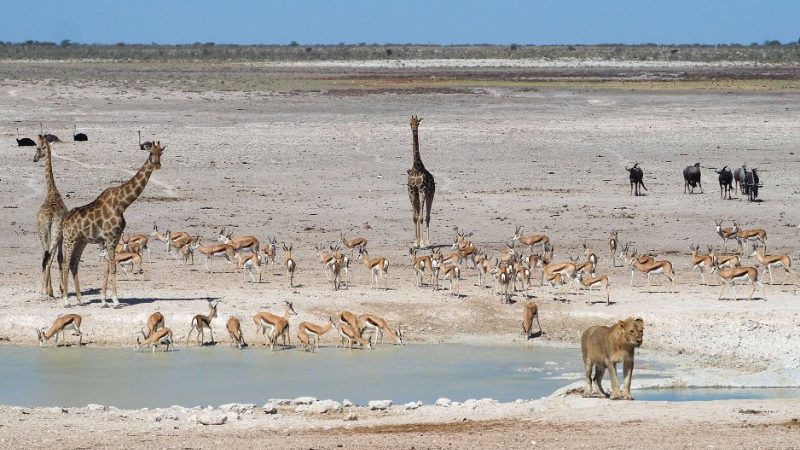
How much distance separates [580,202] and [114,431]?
1823 cm

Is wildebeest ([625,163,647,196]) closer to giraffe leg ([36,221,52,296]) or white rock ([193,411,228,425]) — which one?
giraffe leg ([36,221,52,296])

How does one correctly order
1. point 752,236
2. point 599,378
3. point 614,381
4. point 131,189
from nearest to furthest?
point 614,381, point 599,378, point 131,189, point 752,236

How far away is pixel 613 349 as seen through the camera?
44.2 ft

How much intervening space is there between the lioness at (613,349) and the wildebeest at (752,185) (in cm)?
1680

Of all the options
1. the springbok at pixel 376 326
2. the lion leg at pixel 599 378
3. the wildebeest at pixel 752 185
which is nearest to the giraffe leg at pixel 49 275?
the springbok at pixel 376 326

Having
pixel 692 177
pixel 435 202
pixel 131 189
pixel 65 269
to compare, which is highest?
pixel 692 177

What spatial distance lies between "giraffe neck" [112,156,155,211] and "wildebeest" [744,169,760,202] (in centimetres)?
1490

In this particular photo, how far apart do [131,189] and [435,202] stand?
36.2 ft

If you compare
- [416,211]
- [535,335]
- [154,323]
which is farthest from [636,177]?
[154,323]

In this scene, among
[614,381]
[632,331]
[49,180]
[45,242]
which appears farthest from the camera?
[49,180]

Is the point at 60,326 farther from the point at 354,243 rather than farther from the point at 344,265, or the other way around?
the point at 354,243

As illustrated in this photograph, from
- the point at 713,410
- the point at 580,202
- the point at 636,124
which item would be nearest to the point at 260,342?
the point at 713,410

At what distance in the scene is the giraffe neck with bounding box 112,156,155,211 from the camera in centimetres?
1923

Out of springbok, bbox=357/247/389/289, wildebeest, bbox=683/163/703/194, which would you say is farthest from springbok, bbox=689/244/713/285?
wildebeest, bbox=683/163/703/194
